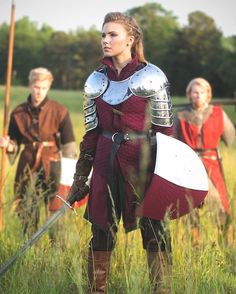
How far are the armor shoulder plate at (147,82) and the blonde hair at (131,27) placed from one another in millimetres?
143

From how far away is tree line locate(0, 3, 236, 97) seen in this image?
48031mm

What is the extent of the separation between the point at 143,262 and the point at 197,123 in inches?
77.7

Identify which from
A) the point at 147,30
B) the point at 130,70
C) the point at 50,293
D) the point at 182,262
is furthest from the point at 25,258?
the point at 147,30

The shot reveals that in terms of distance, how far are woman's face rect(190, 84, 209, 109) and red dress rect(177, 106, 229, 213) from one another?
0.08m

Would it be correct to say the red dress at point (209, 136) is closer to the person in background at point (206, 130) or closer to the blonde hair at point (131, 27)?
the person in background at point (206, 130)

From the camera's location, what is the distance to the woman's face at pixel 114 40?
306cm

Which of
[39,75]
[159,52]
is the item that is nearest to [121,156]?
[39,75]

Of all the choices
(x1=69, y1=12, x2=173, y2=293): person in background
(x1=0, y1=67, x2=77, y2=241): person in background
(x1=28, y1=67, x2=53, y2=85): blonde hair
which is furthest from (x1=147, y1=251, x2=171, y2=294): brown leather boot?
(x1=28, y1=67, x2=53, y2=85): blonde hair

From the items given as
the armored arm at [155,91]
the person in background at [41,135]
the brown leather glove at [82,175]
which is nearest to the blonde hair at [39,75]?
the person in background at [41,135]

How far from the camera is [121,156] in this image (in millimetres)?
3064

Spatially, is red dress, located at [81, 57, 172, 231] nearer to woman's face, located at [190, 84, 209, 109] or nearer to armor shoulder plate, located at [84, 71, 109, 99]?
armor shoulder plate, located at [84, 71, 109, 99]

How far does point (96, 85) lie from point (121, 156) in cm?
39

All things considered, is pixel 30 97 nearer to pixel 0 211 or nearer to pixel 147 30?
pixel 0 211

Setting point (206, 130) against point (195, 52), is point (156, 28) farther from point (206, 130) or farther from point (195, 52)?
point (206, 130)
